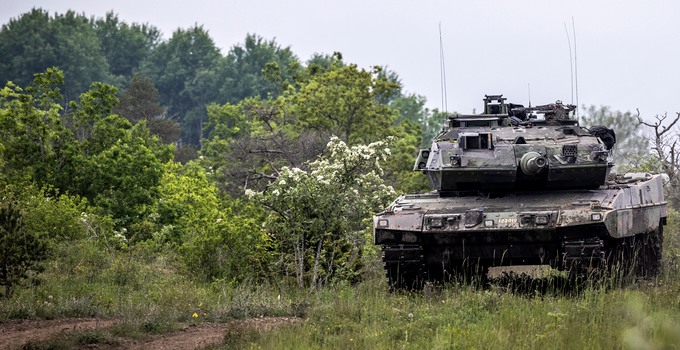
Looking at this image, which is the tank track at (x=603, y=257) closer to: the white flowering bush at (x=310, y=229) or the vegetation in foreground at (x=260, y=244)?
the vegetation in foreground at (x=260, y=244)

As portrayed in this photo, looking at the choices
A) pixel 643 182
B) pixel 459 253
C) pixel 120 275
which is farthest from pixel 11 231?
pixel 643 182

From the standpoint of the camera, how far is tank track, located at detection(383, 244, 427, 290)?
14906 mm

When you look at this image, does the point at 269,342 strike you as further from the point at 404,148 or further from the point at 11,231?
the point at 404,148

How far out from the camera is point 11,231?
1464cm

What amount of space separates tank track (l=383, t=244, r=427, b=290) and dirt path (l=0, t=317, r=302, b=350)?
226cm

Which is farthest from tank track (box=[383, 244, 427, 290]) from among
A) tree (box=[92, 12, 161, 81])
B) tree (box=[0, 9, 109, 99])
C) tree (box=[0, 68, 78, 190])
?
tree (box=[92, 12, 161, 81])

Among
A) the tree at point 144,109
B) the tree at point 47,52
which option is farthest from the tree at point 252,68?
the tree at point 144,109

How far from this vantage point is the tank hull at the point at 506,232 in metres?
14.3

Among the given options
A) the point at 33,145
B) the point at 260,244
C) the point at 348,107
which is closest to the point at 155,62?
the point at 348,107

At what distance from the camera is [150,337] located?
1175 cm

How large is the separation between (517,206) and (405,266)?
168cm

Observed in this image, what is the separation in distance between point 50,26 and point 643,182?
72.1 metres

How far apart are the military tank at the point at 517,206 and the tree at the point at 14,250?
438cm

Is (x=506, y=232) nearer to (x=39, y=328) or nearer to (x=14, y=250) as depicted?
(x=39, y=328)
